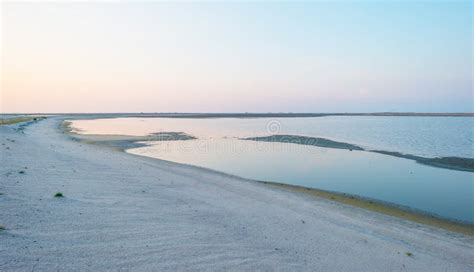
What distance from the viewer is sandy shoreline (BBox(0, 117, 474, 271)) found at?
652cm

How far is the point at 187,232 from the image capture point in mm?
8273

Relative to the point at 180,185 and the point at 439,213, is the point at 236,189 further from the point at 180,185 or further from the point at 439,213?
the point at 439,213

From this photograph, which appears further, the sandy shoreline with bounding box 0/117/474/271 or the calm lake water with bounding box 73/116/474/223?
the calm lake water with bounding box 73/116/474/223

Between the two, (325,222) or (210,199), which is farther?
(210,199)

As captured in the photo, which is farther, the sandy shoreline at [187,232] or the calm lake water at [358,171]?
the calm lake water at [358,171]

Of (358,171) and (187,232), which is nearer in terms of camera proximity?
(187,232)

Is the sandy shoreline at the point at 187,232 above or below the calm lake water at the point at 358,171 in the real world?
above

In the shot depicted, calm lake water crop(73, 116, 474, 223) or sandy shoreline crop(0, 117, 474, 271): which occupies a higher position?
sandy shoreline crop(0, 117, 474, 271)

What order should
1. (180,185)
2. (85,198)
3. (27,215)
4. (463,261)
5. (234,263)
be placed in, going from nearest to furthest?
(234,263) < (27,215) < (463,261) < (85,198) < (180,185)

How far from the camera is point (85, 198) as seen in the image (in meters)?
10.2

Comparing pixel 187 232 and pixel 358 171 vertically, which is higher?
pixel 187 232

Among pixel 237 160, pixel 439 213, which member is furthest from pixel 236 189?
pixel 237 160

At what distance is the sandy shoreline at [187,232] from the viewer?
21.4 ft

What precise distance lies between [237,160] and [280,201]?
14730 millimetres
